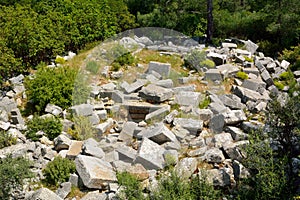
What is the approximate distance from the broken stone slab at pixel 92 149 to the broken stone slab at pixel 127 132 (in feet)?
2.34

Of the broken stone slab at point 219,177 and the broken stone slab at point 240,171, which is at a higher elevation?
the broken stone slab at point 240,171

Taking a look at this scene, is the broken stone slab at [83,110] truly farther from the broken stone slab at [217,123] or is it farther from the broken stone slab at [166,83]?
the broken stone slab at [217,123]

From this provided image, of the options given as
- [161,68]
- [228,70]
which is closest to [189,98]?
[161,68]

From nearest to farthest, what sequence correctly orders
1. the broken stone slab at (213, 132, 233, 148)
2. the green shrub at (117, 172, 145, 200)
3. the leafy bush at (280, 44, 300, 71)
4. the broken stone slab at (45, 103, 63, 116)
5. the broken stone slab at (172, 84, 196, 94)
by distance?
the green shrub at (117, 172, 145, 200), the broken stone slab at (213, 132, 233, 148), the broken stone slab at (45, 103, 63, 116), the broken stone slab at (172, 84, 196, 94), the leafy bush at (280, 44, 300, 71)

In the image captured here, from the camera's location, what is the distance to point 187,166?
6809 mm

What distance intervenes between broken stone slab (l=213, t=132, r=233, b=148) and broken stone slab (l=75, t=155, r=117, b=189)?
7.11 ft

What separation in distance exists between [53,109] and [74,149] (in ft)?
5.68

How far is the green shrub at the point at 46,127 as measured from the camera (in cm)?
809

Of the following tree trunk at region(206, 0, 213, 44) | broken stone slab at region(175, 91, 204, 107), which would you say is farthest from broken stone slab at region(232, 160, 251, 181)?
tree trunk at region(206, 0, 213, 44)

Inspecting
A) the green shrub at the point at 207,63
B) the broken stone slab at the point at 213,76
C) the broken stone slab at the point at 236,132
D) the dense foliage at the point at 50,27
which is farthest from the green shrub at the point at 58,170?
the green shrub at the point at 207,63

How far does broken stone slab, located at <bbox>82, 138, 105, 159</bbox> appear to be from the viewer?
7182mm

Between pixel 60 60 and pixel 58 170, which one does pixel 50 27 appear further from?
pixel 58 170

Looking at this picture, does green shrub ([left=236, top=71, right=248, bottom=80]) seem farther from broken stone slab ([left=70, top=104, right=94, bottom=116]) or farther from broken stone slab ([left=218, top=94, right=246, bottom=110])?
broken stone slab ([left=70, top=104, right=94, bottom=116])

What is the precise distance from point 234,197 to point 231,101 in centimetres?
343
